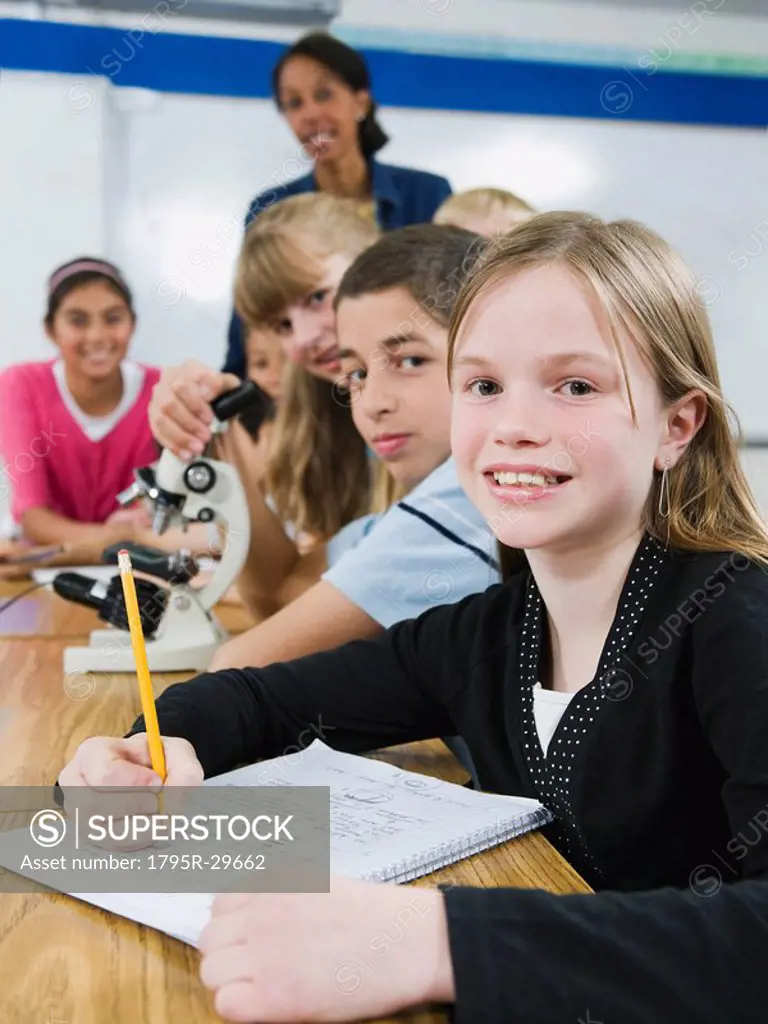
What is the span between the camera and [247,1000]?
20.6 inches

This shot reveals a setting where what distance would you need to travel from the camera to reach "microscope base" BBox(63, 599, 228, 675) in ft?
4.53

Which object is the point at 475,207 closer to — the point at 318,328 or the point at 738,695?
the point at 318,328

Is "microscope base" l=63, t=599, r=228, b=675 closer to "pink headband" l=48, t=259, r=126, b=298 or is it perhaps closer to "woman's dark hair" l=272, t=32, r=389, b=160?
"pink headband" l=48, t=259, r=126, b=298

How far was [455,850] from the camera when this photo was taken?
0.72 m

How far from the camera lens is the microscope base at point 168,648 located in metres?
1.38

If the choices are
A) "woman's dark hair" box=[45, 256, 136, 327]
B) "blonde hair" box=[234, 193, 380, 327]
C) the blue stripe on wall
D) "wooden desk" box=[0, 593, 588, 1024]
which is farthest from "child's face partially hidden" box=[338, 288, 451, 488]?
the blue stripe on wall

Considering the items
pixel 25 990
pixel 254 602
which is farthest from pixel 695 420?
pixel 254 602

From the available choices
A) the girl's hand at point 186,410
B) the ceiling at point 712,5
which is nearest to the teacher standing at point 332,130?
the ceiling at point 712,5

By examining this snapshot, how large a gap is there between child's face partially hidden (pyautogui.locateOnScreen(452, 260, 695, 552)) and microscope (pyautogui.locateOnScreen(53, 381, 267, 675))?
654mm

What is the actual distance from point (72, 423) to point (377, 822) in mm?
1851

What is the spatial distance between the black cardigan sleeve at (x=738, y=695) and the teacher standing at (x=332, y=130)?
1.82 meters

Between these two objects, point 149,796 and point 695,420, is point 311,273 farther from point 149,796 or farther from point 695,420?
point 149,796

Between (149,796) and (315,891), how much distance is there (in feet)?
0.73

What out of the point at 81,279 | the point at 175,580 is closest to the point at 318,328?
the point at 81,279
